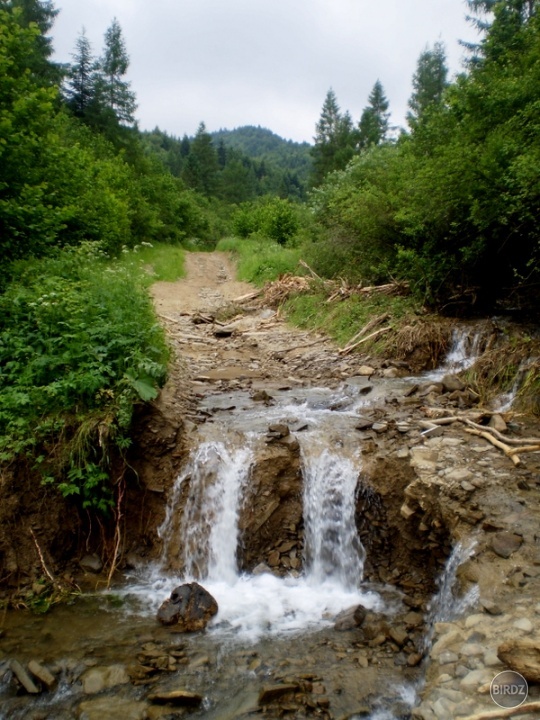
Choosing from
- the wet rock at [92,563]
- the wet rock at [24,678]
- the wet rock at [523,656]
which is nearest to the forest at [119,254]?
the wet rock at [92,563]

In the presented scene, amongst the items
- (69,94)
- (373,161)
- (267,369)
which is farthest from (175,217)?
(267,369)

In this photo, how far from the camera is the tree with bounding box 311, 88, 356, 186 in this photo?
4509cm

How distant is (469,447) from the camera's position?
5688mm

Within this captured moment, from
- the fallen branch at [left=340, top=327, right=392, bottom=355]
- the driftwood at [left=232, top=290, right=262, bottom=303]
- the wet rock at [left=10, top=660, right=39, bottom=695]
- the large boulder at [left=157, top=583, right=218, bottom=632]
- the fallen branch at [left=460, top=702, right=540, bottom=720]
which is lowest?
the wet rock at [left=10, top=660, right=39, bottom=695]

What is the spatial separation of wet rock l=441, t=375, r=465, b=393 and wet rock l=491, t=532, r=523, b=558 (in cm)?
368

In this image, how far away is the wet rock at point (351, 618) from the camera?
4.39 meters

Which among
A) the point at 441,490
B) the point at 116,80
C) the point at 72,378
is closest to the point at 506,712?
the point at 441,490

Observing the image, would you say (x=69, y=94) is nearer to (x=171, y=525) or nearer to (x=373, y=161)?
(x=373, y=161)

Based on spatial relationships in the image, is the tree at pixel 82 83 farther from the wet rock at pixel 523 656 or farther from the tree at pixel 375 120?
the wet rock at pixel 523 656

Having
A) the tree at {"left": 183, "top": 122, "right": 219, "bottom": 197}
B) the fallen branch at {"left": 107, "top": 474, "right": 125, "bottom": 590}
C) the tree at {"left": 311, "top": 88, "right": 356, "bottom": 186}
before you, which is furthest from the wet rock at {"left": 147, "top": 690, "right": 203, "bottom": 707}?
the tree at {"left": 183, "top": 122, "right": 219, "bottom": 197}

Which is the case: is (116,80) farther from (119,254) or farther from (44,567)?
(44,567)

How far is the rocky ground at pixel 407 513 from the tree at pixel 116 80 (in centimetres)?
2971

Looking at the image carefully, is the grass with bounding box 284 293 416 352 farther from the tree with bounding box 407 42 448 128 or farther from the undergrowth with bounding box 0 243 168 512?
the tree with bounding box 407 42 448 128

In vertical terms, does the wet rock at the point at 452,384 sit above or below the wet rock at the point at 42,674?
above
